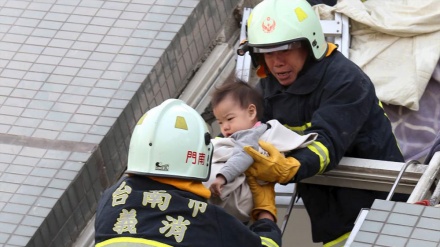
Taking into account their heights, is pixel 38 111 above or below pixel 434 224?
below

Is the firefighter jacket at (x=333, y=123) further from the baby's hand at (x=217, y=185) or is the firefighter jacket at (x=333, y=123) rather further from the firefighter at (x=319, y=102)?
the baby's hand at (x=217, y=185)

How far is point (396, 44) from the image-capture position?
22.8 feet

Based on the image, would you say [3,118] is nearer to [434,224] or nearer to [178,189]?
[178,189]

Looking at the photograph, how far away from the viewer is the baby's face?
5.30 m

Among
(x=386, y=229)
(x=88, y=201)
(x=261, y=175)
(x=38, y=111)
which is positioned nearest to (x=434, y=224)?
(x=386, y=229)

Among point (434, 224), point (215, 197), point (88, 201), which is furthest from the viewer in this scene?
point (88, 201)

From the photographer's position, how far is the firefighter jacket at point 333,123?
212 inches

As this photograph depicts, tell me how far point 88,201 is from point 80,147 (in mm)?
259

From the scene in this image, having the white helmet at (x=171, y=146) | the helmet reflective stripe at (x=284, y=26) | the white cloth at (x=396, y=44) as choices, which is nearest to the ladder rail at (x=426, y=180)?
the helmet reflective stripe at (x=284, y=26)

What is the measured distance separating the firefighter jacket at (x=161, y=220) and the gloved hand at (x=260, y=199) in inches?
15.2

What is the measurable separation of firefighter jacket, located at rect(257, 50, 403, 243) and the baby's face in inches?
9.2

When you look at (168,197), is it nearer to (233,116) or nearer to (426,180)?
(233,116)

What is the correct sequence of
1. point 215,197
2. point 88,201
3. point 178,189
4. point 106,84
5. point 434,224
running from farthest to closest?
1. point 106,84
2. point 88,201
3. point 215,197
4. point 178,189
5. point 434,224

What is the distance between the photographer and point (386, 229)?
14.8ft
